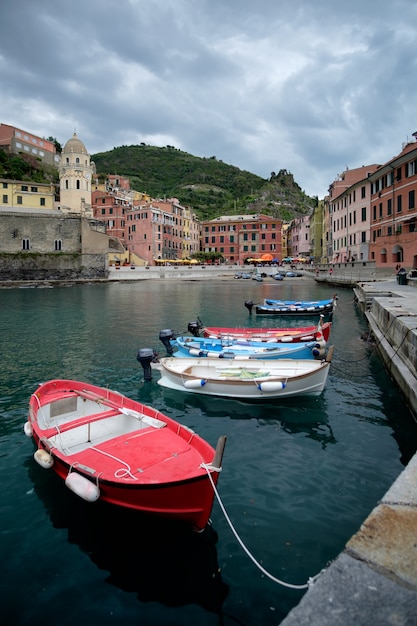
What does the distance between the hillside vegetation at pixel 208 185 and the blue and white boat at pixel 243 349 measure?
348 ft

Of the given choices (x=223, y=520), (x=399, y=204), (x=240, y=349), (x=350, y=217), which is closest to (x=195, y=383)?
(x=240, y=349)

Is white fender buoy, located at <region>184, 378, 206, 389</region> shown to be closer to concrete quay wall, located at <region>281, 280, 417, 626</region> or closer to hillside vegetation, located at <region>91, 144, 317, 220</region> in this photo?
concrete quay wall, located at <region>281, 280, 417, 626</region>

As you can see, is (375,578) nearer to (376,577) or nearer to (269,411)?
(376,577)

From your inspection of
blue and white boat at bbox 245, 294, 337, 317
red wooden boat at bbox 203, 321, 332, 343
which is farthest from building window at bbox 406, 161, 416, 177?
red wooden boat at bbox 203, 321, 332, 343

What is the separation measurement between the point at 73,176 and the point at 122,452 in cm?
8157

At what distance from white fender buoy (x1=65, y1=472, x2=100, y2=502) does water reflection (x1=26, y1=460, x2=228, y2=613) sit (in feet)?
1.11

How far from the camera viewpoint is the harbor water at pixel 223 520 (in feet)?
15.1

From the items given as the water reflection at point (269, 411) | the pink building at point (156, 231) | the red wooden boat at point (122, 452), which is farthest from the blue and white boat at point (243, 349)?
the pink building at point (156, 231)

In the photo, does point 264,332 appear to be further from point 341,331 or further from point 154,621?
point 154,621

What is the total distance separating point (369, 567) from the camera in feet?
9.46

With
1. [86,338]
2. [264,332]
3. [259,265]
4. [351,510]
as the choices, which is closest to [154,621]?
[351,510]

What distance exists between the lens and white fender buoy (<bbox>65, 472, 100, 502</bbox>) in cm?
532

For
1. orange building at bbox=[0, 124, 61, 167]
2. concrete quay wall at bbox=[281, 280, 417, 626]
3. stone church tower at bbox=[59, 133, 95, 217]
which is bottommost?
concrete quay wall at bbox=[281, 280, 417, 626]

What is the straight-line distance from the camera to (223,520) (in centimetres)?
595
